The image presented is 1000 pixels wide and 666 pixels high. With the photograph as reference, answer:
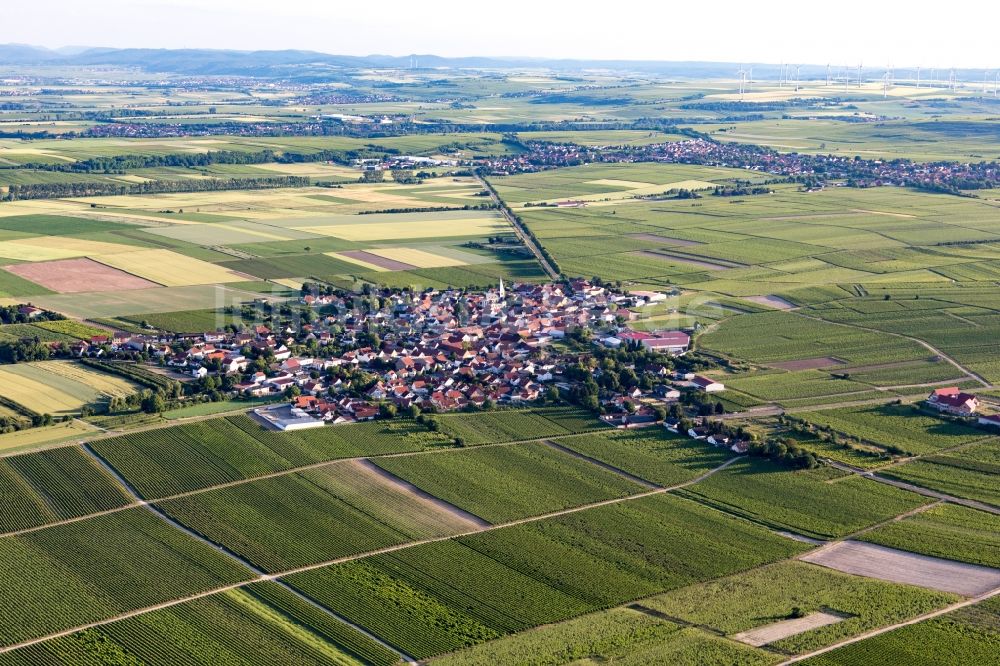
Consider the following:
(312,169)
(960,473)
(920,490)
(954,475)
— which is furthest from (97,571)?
(312,169)

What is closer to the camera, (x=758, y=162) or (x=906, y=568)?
(x=906, y=568)

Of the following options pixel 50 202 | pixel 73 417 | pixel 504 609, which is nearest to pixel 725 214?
pixel 50 202

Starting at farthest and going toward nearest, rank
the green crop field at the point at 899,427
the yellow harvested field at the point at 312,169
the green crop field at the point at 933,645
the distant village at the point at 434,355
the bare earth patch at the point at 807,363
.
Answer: the yellow harvested field at the point at 312,169 < the bare earth patch at the point at 807,363 < the distant village at the point at 434,355 < the green crop field at the point at 899,427 < the green crop field at the point at 933,645

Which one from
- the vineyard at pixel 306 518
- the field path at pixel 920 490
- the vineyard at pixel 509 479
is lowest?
the vineyard at pixel 306 518

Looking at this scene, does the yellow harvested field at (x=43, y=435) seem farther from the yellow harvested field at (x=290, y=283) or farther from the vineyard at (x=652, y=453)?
the yellow harvested field at (x=290, y=283)

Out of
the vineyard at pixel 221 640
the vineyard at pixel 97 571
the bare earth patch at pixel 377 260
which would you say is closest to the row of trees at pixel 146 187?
the bare earth patch at pixel 377 260

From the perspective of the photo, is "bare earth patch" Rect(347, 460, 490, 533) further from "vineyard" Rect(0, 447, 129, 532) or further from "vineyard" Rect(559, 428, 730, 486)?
"vineyard" Rect(0, 447, 129, 532)

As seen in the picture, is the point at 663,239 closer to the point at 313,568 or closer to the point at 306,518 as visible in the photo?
the point at 306,518
